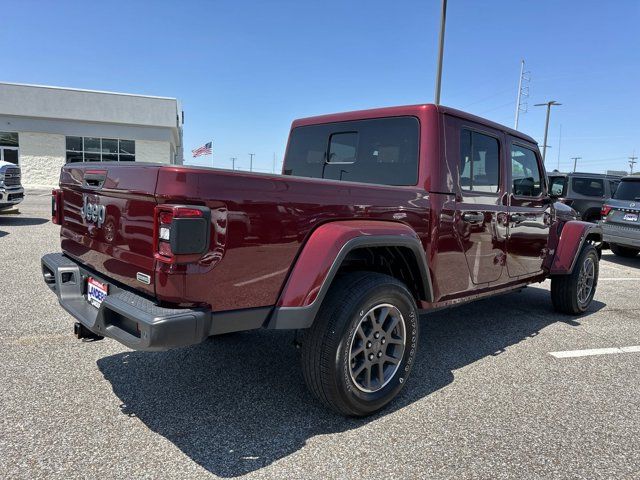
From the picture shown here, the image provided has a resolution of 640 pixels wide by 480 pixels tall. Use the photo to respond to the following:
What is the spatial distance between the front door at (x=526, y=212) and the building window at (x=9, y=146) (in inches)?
1179

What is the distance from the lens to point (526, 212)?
4500mm

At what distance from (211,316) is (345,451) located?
105 cm

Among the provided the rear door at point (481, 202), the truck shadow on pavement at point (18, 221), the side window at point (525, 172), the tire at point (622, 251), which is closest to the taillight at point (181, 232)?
the rear door at point (481, 202)

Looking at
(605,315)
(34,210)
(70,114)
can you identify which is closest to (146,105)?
(70,114)

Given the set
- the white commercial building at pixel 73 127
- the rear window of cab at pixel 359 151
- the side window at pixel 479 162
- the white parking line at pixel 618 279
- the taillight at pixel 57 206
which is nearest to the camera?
the taillight at pixel 57 206

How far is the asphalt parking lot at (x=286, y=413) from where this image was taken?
7.89ft

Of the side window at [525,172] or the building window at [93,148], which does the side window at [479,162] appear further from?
the building window at [93,148]

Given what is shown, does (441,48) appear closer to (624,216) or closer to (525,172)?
(624,216)

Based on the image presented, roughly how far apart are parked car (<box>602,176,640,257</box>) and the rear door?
645 centimetres

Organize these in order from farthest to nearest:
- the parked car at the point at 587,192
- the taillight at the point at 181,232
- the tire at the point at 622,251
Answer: the parked car at the point at 587,192
the tire at the point at 622,251
the taillight at the point at 181,232

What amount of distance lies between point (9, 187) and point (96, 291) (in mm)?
9946

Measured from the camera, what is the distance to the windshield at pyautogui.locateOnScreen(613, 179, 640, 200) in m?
9.33

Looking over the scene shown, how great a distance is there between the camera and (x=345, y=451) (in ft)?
8.29

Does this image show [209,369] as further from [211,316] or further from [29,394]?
[211,316]
